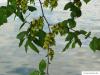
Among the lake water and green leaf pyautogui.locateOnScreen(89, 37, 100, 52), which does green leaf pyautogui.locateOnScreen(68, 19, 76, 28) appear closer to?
green leaf pyautogui.locateOnScreen(89, 37, 100, 52)

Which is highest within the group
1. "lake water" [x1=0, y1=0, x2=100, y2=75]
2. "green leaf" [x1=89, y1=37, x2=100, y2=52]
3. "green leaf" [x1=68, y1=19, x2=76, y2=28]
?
"lake water" [x1=0, y1=0, x2=100, y2=75]

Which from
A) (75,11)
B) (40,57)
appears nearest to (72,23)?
(75,11)

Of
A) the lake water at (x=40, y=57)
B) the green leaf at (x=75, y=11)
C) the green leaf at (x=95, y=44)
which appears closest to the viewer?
the green leaf at (x=95, y=44)

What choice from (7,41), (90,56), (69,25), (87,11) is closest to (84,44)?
(90,56)

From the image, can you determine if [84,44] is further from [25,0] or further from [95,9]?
[25,0]

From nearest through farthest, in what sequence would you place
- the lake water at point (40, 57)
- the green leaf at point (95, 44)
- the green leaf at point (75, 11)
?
the green leaf at point (95, 44), the green leaf at point (75, 11), the lake water at point (40, 57)

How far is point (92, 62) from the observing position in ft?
66.1

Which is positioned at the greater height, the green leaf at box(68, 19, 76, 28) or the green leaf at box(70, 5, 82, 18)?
the green leaf at box(70, 5, 82, 18)

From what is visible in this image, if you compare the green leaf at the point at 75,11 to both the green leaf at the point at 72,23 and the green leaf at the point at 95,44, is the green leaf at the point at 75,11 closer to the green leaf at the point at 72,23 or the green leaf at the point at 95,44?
the green leaf at the point at 72,23

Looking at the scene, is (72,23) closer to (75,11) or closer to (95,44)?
(75,11)

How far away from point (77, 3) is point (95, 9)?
27739 mm

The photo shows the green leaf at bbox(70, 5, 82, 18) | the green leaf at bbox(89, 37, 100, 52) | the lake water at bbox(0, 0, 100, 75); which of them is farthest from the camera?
the lake water at bbox(0, 0, 100, 75)

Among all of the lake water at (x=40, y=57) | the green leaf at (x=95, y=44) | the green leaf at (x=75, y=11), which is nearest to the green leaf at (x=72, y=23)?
the green leaf at (x=75, y=11)

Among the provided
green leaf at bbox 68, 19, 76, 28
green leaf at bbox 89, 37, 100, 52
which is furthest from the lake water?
green leaf at bbox 89, 37, 100, 52
